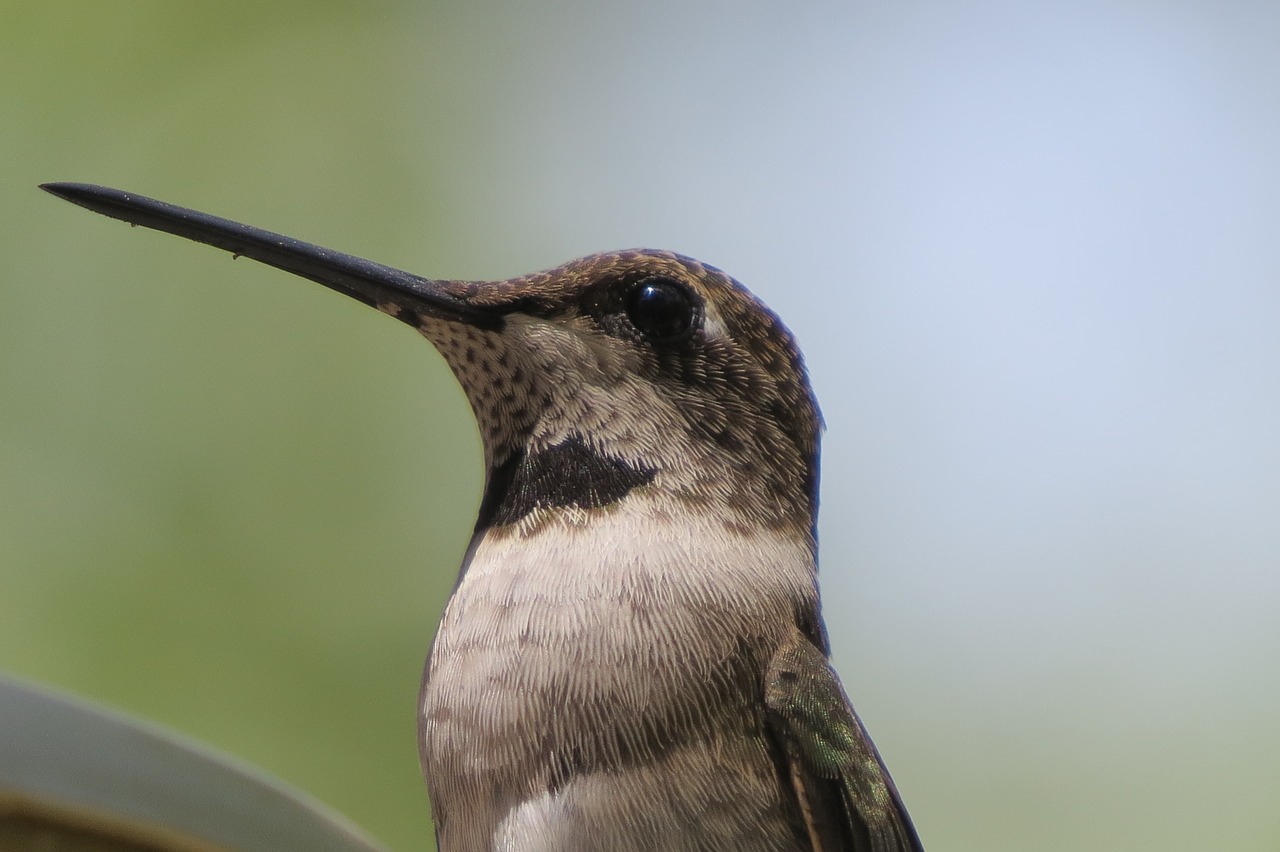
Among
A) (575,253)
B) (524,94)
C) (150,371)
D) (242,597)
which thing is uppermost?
(524,94)

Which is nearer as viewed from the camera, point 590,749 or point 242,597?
point 590,749

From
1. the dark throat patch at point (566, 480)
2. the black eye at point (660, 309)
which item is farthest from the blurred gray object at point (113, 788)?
the black eye at point (660, 309)

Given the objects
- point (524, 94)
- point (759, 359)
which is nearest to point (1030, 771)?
point (524, 94)

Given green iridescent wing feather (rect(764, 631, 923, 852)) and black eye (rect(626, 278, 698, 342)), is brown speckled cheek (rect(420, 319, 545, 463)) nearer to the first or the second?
black eye (rect(626, 278, 698, 342))

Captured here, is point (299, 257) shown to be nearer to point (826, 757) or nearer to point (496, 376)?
point (496, 376)

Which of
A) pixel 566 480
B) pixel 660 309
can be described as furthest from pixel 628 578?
pixel 660 309

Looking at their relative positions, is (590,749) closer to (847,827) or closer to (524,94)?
(847,827)

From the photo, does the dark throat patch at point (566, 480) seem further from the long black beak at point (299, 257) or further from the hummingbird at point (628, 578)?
the long black beak at point (299, 257)

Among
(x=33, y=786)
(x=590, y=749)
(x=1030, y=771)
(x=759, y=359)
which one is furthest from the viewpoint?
(x=1030, y=771)
